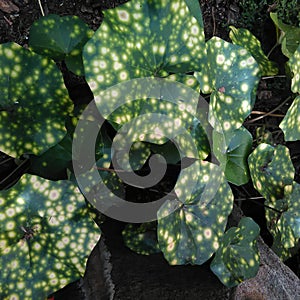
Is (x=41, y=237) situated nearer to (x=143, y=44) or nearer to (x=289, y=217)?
(x=143, y=44)

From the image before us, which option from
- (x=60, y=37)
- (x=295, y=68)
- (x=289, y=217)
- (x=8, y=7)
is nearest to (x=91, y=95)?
(x=60, y=37)

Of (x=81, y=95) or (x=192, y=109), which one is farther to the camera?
(x=81, y=95)

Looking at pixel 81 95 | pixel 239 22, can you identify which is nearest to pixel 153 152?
pixel 81 95

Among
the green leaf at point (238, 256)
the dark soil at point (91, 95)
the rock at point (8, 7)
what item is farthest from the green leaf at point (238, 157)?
the rock at point (8, 7)

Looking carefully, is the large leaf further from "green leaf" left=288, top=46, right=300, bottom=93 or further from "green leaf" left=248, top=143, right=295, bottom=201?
"green leaf" left=288, top=46, right=300, bottom=93

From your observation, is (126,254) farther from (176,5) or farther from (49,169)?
(176,5)

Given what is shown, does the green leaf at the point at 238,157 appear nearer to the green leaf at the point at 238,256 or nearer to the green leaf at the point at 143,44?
the green leaf at the point at 238,256

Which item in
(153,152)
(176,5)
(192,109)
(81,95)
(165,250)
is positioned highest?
(176,5)
